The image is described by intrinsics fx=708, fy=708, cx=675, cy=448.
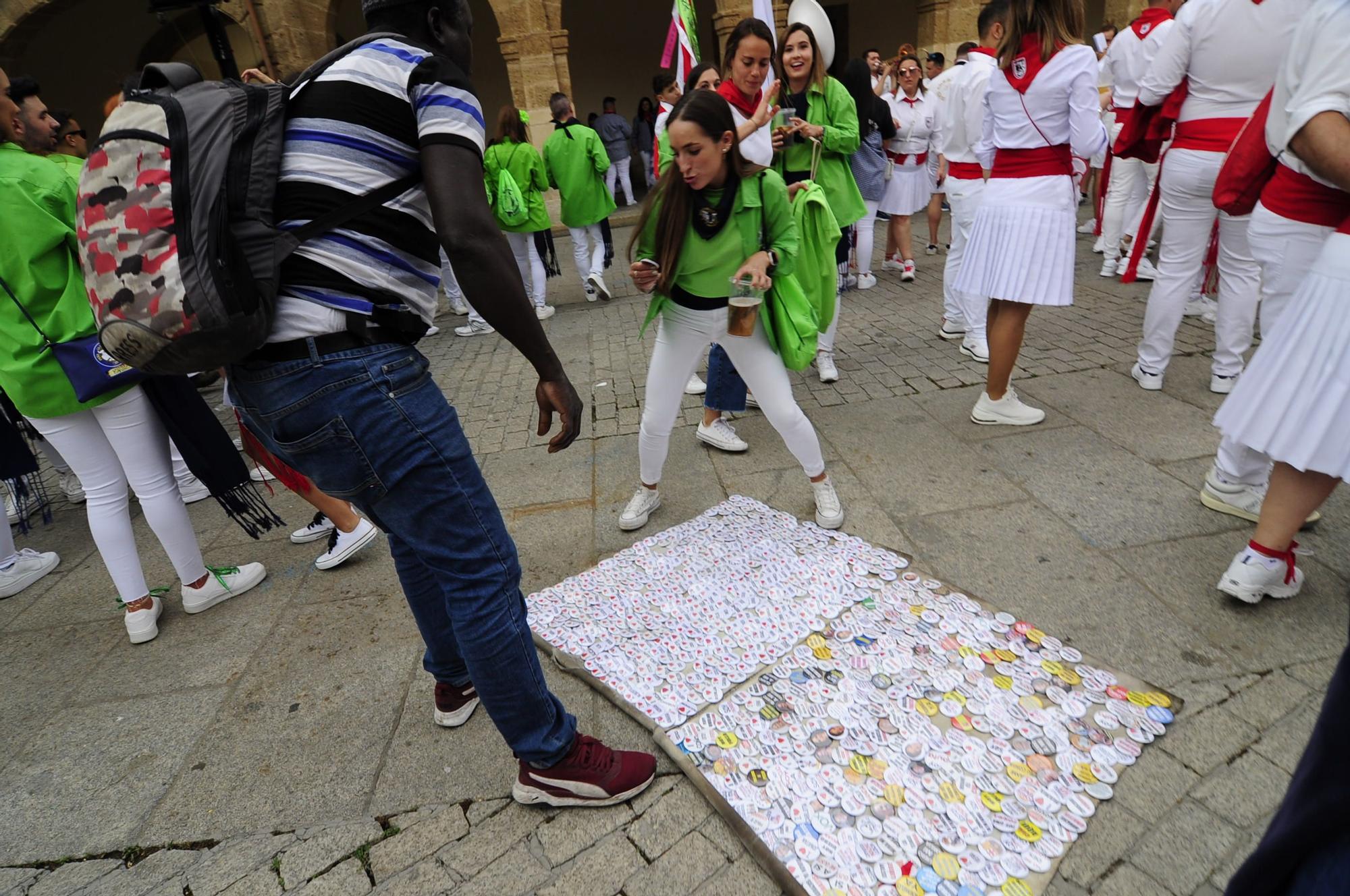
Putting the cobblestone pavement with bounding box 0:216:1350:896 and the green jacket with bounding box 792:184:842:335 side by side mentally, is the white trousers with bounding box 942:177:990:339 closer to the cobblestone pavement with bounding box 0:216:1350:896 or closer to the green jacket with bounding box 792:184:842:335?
the cobblestone pavement with bounding box 0:216:1350:896

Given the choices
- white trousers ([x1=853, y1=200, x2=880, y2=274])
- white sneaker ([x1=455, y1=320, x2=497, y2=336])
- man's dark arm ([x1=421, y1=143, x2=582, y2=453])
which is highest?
man's dark arm ([x1=421, y1=143, x2=582, y2=453])

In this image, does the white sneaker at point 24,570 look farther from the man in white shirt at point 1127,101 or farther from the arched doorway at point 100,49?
the arched doorway at point 100,49

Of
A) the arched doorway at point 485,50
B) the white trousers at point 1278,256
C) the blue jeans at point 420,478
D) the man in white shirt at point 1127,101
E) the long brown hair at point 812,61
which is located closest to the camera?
the blue jeans at point 420,478

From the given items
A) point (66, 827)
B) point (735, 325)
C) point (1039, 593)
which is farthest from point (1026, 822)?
point (66, 827)

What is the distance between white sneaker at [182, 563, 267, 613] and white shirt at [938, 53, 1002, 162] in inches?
195

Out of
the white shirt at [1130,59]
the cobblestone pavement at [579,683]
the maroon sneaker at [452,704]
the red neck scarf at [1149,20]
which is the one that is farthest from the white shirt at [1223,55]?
the maroon sneaker at [452,704]

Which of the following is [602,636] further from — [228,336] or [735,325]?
[228,336]

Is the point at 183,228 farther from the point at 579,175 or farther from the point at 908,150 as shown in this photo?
the point at 908,150

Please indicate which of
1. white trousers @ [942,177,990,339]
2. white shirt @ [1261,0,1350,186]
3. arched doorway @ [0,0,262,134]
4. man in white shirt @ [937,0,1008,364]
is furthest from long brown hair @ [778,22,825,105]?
arched doorway @ [0,0,262,134]

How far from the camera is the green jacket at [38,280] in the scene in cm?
244

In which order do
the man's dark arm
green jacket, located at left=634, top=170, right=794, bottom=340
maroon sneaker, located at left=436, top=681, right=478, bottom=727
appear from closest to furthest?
the man's dark arm
maroon sneaker, located at left=436, top=681, right=478, bottom=727
green jacket, located at left=634, top=170, right=794, bottom=340

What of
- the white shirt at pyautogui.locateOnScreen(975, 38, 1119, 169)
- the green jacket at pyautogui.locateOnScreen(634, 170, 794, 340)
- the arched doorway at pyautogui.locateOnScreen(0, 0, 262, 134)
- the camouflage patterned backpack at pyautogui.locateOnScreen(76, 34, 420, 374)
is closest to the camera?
the camouflage patterned backpack at pyautogui.locateOnScreen(76, 34, 420, 374)

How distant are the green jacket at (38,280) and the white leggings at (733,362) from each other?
2.11 m

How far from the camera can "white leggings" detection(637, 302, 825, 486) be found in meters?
2.93
